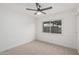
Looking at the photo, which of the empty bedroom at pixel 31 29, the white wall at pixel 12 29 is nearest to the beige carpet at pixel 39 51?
the empty bedroom at pixel 31 29

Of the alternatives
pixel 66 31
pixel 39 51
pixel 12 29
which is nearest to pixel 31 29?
pixel 12 29

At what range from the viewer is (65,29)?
2.89 metres

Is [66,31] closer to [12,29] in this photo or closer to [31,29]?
[31,29]

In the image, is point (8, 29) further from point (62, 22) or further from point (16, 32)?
point (62, 22)

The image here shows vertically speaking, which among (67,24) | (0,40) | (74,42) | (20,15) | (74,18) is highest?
(20,15)

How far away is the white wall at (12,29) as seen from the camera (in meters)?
2.26

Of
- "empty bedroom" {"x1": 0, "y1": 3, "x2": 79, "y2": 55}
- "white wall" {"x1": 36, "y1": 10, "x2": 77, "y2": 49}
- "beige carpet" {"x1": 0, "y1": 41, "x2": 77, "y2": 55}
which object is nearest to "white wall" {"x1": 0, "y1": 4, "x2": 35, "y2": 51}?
"empty bedroom" {"x1": 0, "y1": 3, "x2": 79, "y2": 55}

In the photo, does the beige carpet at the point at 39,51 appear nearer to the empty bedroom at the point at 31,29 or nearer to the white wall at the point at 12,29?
the empty bedroom at the point at 31,29

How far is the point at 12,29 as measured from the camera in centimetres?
261

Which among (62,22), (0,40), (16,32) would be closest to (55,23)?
(62,22)

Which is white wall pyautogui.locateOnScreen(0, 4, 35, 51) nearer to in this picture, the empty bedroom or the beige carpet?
the empty bedroom

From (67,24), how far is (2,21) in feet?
9.42

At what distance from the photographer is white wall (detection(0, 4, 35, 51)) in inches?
88.9

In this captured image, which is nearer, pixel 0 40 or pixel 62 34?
pixel 0 40
